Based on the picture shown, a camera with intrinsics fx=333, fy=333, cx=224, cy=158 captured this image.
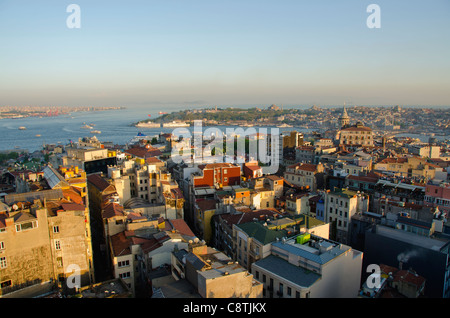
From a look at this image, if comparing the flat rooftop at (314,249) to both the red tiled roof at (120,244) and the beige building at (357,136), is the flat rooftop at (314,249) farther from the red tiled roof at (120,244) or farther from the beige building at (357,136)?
the beige building at (357,136)

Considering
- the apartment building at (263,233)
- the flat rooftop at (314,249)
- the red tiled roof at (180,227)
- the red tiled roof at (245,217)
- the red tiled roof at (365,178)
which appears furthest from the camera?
the red tiled roof at (365,178)

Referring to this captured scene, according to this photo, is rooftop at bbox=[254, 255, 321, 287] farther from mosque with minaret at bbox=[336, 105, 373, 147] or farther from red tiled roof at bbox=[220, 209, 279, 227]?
mosque with minaret at bbox=[336, 105, 373, 147]

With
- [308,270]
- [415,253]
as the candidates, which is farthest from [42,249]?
[415,253]

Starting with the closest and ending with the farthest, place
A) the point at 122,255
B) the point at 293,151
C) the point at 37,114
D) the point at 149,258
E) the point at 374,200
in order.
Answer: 1. the point at 149,258
2. the point at 122,255
3. the point at 374,200
4. the point at 293,151
5. the point at 37,114

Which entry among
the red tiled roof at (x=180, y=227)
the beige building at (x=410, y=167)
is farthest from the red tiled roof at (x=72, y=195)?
the beige building at (x=410, y=167)

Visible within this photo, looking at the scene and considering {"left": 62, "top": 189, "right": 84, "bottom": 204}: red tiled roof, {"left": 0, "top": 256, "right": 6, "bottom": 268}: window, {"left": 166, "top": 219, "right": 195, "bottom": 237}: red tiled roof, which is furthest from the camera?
{"left": 166, "top": 219, "right": 195, "bottom": 237}: red tiled roof

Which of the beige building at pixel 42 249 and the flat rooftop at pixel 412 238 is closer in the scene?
the beige building at pixel 42 249

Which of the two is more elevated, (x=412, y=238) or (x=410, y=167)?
(x=410, y=167)

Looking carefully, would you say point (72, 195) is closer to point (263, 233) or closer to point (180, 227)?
point (180, 227)

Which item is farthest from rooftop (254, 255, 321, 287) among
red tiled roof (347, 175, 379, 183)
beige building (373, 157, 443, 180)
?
beige building (373, 157, 443, 180)
